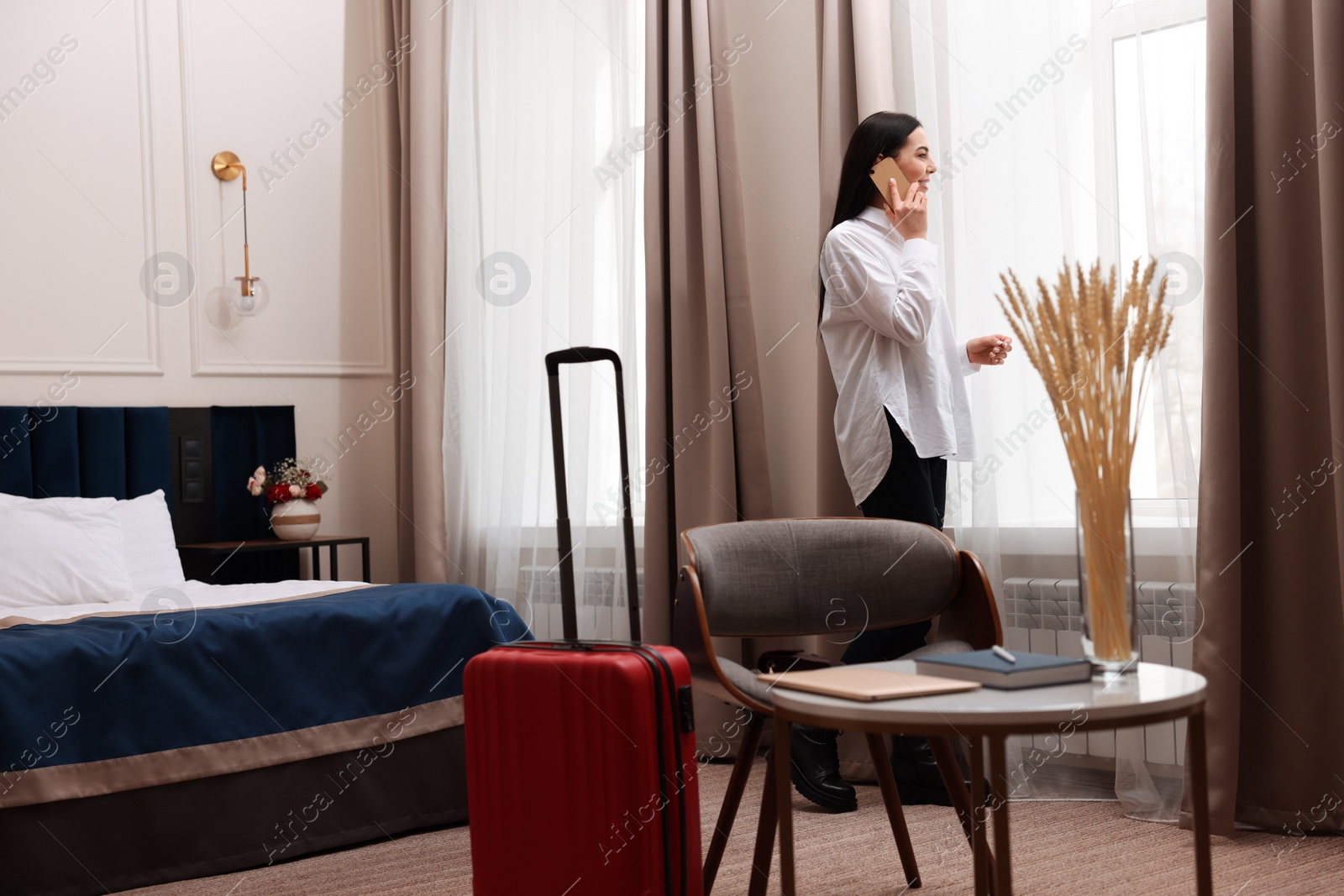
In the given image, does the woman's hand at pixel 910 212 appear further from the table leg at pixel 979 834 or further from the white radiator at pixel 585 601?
the white radiator at pixel 585 601

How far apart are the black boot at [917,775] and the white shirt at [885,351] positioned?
0.65 metres

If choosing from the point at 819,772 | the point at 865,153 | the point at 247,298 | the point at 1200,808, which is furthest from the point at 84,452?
the point at 1200,808

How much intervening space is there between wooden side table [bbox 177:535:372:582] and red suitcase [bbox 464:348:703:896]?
2.54 m

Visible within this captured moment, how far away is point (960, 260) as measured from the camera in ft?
10.6

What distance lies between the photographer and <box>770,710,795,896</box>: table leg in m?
1.53

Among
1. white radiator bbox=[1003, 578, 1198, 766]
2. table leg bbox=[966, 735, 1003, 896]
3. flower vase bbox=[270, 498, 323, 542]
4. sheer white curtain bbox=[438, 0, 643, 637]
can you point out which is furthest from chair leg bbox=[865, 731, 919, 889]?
flower vase bbox=[270, 498, 323, 542]

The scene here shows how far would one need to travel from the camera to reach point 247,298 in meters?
4.57

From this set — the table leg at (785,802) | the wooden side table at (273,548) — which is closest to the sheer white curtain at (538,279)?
the wooden side table at (273,548)

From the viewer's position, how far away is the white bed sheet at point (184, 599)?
2945 mm

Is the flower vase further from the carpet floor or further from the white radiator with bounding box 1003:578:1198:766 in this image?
the white radiator with bounding box 1003:578:1198:766

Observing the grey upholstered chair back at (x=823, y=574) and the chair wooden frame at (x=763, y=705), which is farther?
the grey upholstered chair back at (x=823, y=574)

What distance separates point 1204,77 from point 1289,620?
123 cm

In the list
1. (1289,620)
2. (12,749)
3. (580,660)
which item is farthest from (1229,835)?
(12,749)

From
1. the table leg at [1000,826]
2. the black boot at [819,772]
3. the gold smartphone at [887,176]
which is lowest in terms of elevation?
the black boot at [819,772]
